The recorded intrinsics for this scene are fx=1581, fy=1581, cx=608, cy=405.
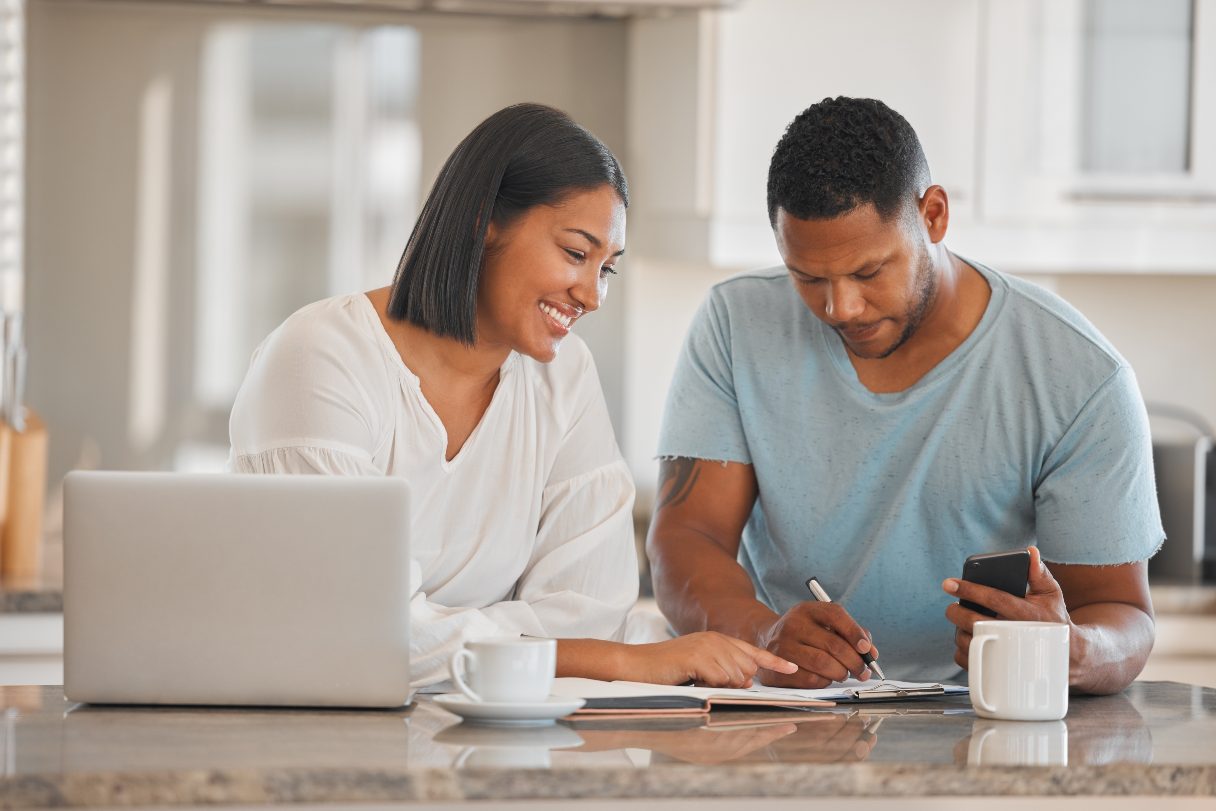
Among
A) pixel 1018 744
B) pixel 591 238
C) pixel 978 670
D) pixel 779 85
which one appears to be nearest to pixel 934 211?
pixel 591 238

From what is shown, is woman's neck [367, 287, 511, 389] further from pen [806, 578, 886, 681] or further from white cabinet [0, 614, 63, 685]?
white cabinet [0, 614, 63, 685]

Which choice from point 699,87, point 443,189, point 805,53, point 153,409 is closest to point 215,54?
point 153,409

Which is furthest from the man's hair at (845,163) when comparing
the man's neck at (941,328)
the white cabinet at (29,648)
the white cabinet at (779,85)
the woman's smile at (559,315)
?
the white cabinet at (29,648)

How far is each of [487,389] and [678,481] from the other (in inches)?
12.1

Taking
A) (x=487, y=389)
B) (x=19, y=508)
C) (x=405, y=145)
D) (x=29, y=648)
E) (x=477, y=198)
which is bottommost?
(x=29, y=648)

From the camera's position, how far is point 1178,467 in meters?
3.15

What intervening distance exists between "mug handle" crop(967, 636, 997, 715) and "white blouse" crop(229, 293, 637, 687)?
46cm

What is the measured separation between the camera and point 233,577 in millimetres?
1324

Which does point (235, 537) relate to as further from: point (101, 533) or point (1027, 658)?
point (1027, 658)

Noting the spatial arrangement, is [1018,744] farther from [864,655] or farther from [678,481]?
[678,481]

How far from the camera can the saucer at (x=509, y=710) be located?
1281mm

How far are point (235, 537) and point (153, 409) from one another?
1.91 m

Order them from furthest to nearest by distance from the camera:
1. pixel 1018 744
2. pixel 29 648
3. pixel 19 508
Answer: pixel 19 508 → pixel 29 648 → pixel 1018 744

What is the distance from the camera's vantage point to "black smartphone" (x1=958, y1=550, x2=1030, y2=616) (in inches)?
59.7
